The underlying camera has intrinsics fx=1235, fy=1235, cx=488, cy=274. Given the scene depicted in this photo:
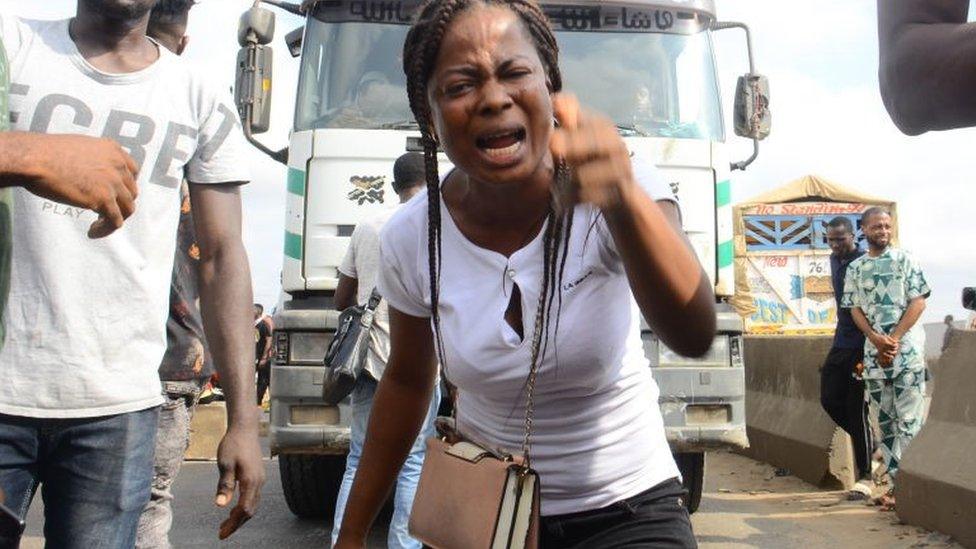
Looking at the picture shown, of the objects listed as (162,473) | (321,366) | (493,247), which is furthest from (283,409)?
(493,247)

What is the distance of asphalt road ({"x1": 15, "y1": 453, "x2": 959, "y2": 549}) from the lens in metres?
7.05

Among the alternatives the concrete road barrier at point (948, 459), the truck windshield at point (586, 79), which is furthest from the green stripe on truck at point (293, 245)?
the concrete road barrier at point (948, 459)

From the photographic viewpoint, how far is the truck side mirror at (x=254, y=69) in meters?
7.20

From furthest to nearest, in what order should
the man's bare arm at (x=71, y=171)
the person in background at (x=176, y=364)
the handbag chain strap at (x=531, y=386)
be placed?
the person in background at (x=176, y=364), the handbag chain strap at (x=531, y=386), the man's bare arm at (x=71, y=171)

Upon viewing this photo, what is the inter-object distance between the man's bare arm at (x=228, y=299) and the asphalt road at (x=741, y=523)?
4.14 metres

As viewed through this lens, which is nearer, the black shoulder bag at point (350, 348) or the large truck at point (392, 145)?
the black shoulder bag at point (350, 348)

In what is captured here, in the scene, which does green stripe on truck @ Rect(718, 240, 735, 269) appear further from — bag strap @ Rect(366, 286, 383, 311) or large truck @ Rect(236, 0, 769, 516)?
bag strap @ Rect(366, 286, 383, 311)

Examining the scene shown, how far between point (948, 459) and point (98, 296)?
17.3ft

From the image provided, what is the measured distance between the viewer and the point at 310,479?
7625 mm

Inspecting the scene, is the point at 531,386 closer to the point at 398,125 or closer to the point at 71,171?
the point at 71,171

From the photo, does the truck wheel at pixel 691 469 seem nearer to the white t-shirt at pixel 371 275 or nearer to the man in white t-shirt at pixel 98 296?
the white t-shirt at pixel 371 275

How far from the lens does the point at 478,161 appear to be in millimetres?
2303

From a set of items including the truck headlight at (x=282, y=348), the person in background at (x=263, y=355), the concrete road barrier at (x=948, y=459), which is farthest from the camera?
the person in background at (x=263, y=355)

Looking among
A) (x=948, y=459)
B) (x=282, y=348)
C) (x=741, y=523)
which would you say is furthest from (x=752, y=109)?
(x=282, y=348)
